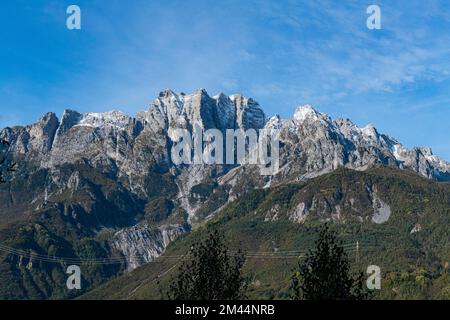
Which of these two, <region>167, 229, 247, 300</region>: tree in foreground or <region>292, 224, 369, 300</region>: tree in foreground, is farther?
<region>292, 224, 369, 300</region>: tree in foreground

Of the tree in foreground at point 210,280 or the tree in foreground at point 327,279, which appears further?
the tree in foreground at point 327,279

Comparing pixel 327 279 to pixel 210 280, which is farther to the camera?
pixel 327 279
